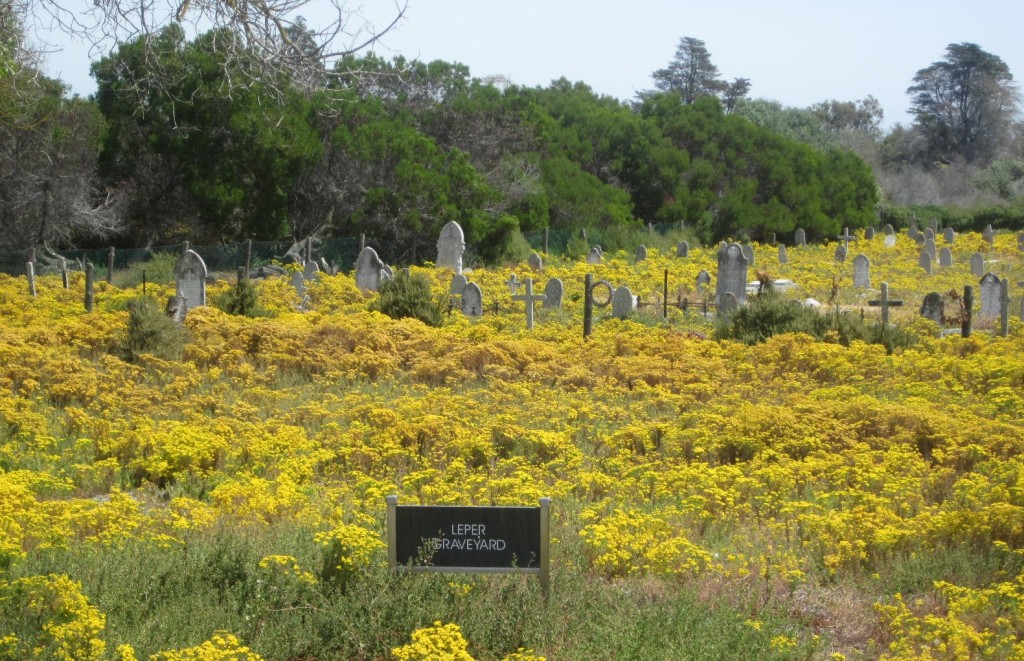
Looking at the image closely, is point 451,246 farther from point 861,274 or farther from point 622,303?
point 861,274

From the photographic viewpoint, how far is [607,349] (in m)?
16.9

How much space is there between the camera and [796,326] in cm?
1861

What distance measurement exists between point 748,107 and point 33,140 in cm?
5403

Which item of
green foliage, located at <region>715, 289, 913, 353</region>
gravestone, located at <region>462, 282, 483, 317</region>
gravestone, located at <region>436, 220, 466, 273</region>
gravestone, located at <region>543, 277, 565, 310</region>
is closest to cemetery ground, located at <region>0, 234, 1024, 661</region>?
green foliage, located at <region>715, 289, 913, 353</region>

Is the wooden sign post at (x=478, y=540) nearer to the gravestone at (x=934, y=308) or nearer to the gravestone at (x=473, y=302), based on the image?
the gravestone at (x=473, y=302)

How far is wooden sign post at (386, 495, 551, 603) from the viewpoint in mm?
6598

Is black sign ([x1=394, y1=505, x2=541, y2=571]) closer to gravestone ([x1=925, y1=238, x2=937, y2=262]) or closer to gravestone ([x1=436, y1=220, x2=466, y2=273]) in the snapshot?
gravestone ([x1=436, y1=220, x2=466, y2=273])

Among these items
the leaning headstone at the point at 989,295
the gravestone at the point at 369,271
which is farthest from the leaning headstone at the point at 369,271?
the leaning headstone at the point at 989,295

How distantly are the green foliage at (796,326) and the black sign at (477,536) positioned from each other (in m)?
12.0

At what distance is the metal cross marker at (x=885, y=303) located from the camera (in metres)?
21.6

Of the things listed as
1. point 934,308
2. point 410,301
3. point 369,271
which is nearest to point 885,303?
point 934,308

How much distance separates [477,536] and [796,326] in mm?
12926

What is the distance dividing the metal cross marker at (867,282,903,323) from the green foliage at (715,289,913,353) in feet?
5.67

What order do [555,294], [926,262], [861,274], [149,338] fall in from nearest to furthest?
1. [149,338]
2. [555,294]
3. [861,274]
4. [926,262]
